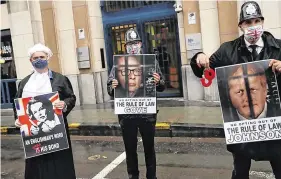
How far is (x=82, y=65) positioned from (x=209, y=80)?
790cm

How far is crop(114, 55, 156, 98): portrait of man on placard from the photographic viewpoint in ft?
14.4

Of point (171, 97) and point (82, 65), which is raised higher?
point (82, 65)

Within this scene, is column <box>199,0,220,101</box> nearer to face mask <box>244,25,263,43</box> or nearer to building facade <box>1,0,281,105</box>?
building facade <box>1,0,281,105</box>

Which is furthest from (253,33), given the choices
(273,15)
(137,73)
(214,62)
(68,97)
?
(273,15)

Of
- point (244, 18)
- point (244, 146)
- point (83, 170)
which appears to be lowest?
point (83, 170)

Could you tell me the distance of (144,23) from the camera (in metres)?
10.8

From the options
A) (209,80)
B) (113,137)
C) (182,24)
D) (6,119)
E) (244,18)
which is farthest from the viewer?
(6,119)

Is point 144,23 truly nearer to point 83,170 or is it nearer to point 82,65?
point 82,65

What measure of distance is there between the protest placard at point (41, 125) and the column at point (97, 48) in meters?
7.16

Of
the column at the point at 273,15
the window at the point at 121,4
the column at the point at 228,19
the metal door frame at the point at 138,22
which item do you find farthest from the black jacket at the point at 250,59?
the window at the point at 121,4

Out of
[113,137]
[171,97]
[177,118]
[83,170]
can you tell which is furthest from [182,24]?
[83,170]

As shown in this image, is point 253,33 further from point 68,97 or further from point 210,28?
point 210,28

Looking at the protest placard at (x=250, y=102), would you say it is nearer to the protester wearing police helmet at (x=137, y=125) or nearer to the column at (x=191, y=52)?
the protester wearing police helmet at (x=137, y=125)

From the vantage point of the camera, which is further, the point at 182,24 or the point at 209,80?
the point at 182,24
